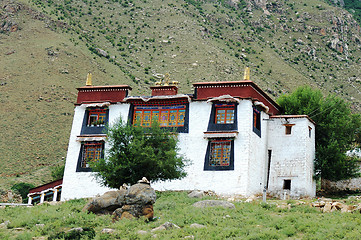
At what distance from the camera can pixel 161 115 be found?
3588 centimetres

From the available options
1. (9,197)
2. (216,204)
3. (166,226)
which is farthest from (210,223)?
(9,197)

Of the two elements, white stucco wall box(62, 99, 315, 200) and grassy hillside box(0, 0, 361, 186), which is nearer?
white stucco wall box(62, 99, 315, 200)

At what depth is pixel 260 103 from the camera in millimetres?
34656

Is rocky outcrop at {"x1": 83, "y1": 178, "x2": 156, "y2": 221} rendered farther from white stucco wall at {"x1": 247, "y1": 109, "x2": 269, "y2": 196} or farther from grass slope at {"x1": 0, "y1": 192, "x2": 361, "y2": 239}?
white stucco wall at {"x1": 247, "y1": 109, "x2": 269, "y2": 196}

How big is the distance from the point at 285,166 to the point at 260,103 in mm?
4619

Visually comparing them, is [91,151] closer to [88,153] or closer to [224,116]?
[88,153]

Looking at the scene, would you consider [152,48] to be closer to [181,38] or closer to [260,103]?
[181,38]

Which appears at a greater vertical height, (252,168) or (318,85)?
(318,85)

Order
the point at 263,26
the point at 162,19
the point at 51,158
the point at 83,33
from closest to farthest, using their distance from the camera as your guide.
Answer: the point at 51,158, the point at 83,33, the point at 162,19, the point at 263,26

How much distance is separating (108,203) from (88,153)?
13.4m

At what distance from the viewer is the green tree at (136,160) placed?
30.1 metres

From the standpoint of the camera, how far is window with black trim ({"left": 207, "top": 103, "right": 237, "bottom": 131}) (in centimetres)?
3416

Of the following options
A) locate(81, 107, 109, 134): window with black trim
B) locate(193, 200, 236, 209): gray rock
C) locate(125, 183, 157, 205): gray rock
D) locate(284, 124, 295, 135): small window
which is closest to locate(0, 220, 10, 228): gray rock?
locate(125, 183, 157, 205): gray rock

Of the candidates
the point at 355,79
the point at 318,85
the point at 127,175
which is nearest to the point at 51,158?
the point at 127,175
